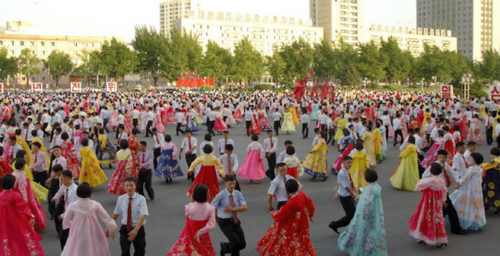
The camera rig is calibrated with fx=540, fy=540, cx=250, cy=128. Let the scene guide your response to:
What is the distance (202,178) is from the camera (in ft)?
30.6

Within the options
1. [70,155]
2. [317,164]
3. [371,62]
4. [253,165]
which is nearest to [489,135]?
[317,164]

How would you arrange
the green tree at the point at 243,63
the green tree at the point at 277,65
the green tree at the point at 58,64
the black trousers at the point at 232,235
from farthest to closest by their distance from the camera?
the green tree at the point at 58,64 → the green tree at the point at 243,63 → the green tree at the point at 277,65 → the black trousers at the point at 232,235

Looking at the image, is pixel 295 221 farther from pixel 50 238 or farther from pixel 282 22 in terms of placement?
pixel 282 22

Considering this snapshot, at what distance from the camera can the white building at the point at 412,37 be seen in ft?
467

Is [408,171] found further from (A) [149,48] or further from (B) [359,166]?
(A) [149,48]

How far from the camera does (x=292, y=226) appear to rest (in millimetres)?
6426

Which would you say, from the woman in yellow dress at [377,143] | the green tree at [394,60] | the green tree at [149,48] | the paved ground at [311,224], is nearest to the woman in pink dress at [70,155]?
the paved ground at [311,224]

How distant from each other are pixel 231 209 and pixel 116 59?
65.3 meters

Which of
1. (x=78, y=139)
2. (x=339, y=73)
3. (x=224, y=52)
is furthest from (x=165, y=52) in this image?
(x=78, y=139)

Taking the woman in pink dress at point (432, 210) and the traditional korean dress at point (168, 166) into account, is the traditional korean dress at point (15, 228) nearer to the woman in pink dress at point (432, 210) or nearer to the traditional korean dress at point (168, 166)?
the woman in pink dress at point (432, 210)

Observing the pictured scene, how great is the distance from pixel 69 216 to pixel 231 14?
122218 mm

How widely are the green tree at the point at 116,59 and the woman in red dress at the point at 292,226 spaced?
65089mm

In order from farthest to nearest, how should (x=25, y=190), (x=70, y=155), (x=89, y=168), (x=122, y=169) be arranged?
(x=70, y=155)
(x=89, y=168)
(x=122, y=169)
(x=25, y=190)

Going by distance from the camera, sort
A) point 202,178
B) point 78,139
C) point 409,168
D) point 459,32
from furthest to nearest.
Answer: point 459,32 → point 78,139 → point 409,168 → point 202,178
